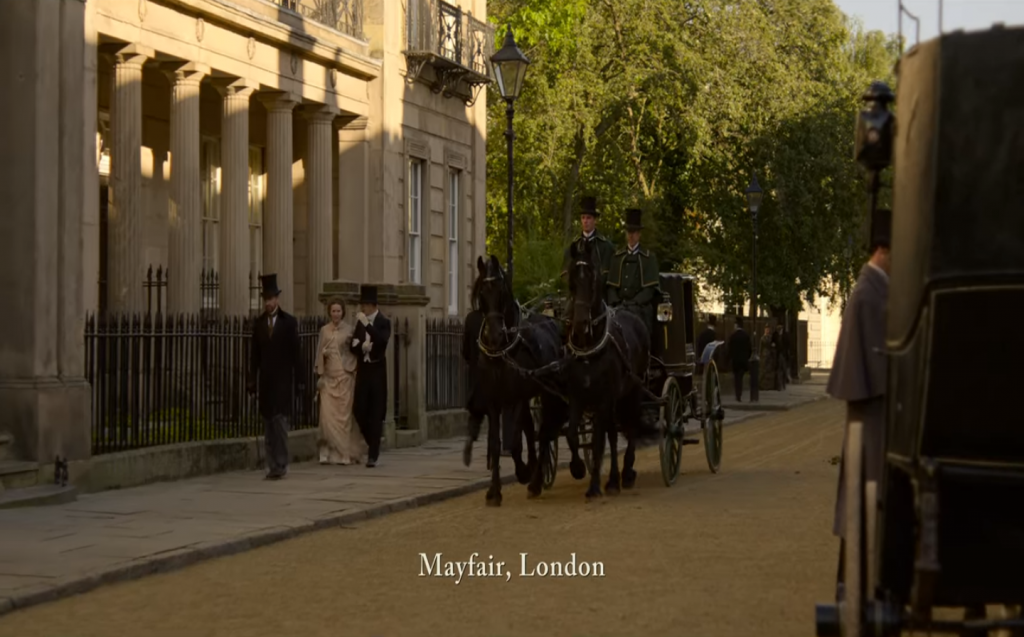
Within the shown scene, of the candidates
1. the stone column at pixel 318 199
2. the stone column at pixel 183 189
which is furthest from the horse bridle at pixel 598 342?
the stone column at pixel 318 199

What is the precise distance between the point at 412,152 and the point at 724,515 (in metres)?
18.3

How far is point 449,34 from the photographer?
3472 cm

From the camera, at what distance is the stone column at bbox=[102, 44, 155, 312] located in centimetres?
2488

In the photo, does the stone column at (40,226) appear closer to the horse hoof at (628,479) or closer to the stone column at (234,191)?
the horse hoof at (628,479)

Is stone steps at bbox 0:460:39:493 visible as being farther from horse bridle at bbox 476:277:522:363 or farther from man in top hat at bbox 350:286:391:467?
man in top hat at bbox 350:286:391:467

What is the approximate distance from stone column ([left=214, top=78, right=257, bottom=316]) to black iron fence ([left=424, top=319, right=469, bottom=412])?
9.23 ft

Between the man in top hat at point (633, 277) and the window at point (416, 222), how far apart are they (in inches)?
598

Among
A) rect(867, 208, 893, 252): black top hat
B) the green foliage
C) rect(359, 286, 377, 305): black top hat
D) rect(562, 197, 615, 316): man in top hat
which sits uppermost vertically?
the green foliage

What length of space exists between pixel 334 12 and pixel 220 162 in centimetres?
304

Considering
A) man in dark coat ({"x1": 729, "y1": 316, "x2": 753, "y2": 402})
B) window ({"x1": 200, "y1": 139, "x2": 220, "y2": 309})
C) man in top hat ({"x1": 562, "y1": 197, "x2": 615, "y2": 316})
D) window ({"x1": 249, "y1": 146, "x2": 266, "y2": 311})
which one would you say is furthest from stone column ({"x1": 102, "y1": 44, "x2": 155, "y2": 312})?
man in dark coat ({"x1": 729, "y1": 316, "x2": 753, "y2": 402})

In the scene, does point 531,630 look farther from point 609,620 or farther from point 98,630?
point 98,630

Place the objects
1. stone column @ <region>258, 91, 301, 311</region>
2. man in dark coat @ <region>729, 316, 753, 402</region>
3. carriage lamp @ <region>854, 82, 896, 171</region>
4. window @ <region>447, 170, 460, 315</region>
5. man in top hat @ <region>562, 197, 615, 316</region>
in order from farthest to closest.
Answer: man in dark coat @ <region>729, 316, 753, 402</region> < window @ <region>447, 170, 460, 315</region> < stone column @ <region>258, 91, 301, 311</region> < man in top hat @ <region>562, 197, 615, 316</region> < carriage lamp @ <region>854, 82, 896, 171</region>

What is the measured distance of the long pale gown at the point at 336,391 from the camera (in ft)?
72.1

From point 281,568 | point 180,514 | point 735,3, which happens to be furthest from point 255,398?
point 735,3
